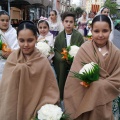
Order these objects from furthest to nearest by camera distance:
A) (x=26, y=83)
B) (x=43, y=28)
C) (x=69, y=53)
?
1. (x=43, y=28)
2. (x=69, y=53)
3. (x=26, y=83)

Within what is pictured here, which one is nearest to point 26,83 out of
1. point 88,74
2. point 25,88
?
point 25,88

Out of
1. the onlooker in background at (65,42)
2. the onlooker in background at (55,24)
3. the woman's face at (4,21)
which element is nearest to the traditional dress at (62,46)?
the onlooker in background at (65,42)

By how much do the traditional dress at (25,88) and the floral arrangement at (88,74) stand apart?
0.40 m

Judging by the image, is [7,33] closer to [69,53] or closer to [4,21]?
[4,21]

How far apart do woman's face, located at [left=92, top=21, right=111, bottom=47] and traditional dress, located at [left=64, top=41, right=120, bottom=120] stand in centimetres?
9

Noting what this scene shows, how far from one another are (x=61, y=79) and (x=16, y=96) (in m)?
1.99

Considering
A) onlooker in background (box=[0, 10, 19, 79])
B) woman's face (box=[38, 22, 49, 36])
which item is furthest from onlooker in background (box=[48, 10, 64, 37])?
onlooker in background (box=[0, 10, 19, 79])

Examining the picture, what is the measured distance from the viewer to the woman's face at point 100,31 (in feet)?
8.92

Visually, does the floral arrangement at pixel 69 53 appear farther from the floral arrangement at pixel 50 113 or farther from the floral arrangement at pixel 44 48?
the floral arrangement at pixel 50 113

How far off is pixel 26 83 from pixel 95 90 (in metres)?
0.80

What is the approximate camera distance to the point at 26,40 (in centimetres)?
273

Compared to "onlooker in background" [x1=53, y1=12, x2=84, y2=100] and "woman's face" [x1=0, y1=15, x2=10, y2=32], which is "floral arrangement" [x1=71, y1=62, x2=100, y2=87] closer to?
"onlooker in background" [x1=53, y1=12, x2=84, y2=100]

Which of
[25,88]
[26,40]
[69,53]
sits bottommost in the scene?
[25,88]

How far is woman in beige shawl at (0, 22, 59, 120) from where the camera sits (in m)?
2.62
